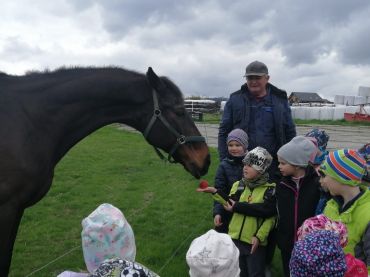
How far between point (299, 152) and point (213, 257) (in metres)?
1.56

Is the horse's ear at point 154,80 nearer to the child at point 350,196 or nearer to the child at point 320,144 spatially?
the child at point 320,144

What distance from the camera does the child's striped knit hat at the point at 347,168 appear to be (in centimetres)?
244

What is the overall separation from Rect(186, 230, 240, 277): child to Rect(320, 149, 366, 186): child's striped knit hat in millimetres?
926

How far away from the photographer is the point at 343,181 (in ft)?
8.07

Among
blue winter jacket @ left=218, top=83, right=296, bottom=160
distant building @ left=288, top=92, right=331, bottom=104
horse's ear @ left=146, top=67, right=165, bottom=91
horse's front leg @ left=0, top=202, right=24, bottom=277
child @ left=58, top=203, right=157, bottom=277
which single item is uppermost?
horse's ear @ left=146, top=67, right=165, bottom=91

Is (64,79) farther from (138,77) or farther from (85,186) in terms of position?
(85,186)

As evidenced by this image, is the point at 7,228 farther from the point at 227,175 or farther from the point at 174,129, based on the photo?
the point at 227,175

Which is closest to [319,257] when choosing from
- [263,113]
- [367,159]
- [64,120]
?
[367,159]

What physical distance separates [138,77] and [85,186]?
16.6 feet

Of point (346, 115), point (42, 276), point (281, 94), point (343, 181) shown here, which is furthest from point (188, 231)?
point (346, 115)

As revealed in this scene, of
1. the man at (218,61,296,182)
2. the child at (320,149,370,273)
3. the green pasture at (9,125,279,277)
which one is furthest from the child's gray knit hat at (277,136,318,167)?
the green pasture at (9,125,279,277)

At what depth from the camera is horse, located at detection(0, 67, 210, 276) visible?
292 cm

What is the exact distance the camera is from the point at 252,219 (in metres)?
3.43

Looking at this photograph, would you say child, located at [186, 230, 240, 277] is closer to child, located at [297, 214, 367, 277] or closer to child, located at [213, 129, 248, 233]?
child, located at [297, 214, 367, 277]
